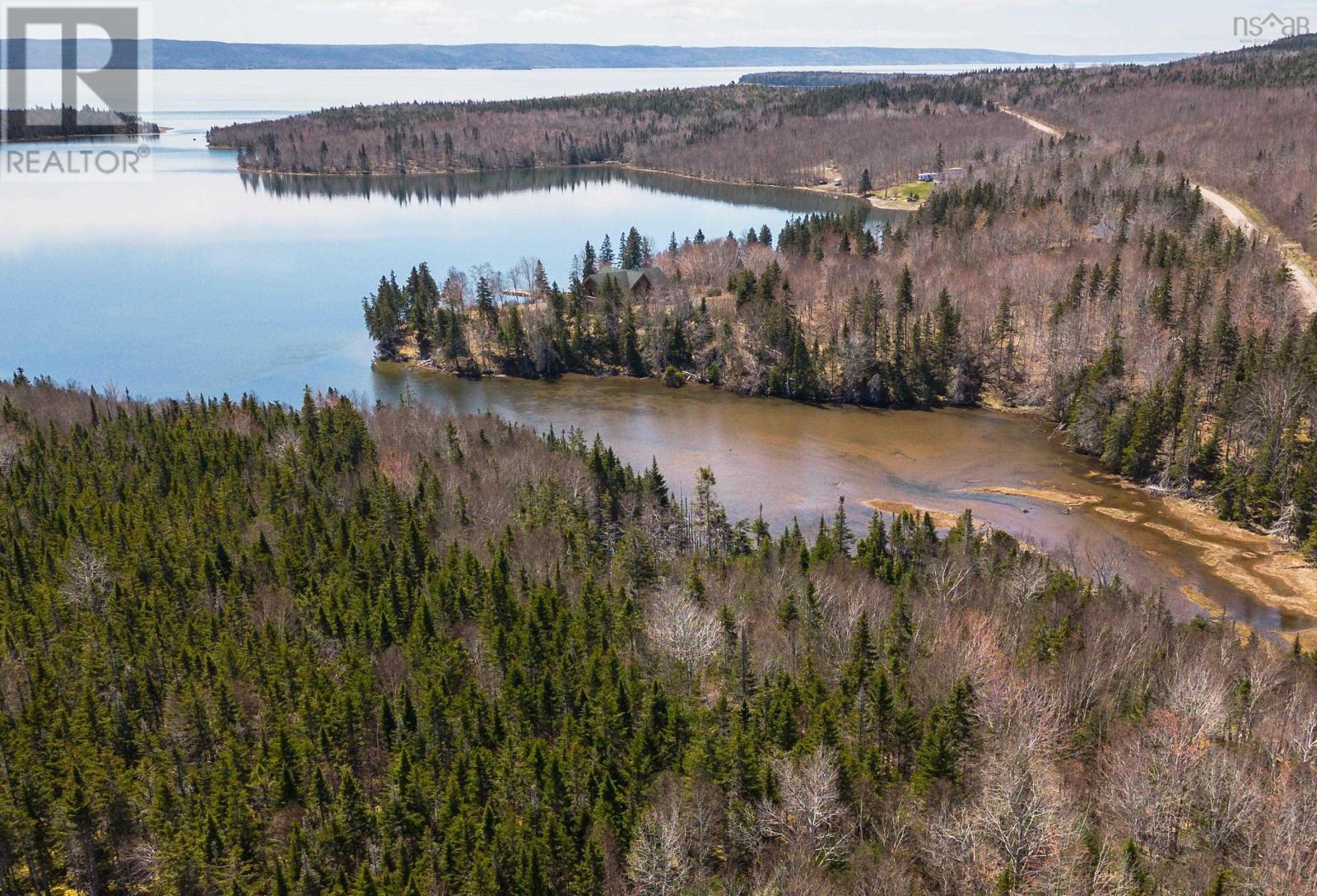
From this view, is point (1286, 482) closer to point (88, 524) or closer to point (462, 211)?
point (88, 524)

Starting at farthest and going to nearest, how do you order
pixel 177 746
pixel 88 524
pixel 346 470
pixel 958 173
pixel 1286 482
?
pixel 958 173 → pixel 346 470 → pixel 1286 482 → pixel 88 524 → pixel 177 746

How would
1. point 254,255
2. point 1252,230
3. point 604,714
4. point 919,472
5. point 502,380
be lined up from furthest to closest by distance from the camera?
1. point 254,255
2. point 1252,230
3. point 502,380
4. point 919,472
5. point 604,714

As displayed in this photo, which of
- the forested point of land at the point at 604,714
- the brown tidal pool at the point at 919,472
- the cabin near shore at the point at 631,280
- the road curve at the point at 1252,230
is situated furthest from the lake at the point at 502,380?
the road curve at the point at 1252,230

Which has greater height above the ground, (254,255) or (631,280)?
(254,255)

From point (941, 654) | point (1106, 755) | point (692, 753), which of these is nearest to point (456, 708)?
point (692, 753)

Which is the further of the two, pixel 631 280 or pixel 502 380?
pixel 631 280

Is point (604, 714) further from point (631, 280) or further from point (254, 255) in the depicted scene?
point (254, 255)

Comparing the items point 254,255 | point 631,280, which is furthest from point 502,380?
point 254,255
